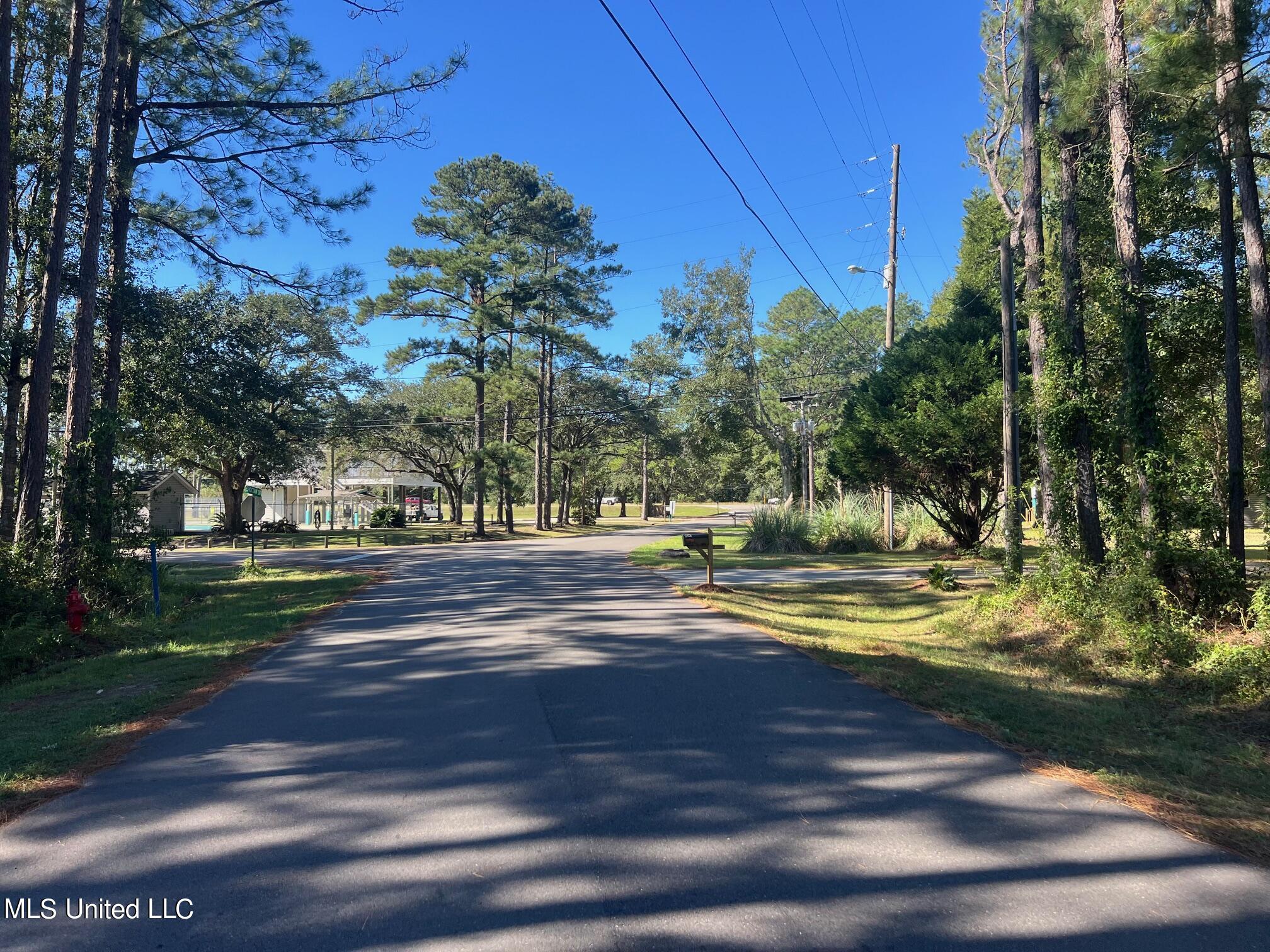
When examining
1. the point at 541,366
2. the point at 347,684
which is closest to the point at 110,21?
the point at 347,684

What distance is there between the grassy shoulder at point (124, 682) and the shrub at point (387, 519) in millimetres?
33663

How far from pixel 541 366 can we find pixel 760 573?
2920 centimetres

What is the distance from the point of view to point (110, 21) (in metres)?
13.0

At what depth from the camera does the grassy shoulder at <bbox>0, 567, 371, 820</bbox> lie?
546cm

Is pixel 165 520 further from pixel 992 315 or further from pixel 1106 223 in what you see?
pixel 1106 223

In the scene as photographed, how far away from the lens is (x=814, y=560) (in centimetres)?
2172

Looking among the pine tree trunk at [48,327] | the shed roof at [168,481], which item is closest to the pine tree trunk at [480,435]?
the shed roof at [168,481]

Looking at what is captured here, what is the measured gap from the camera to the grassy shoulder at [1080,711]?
188 inches

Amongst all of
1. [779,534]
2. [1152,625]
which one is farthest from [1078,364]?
[779,534]

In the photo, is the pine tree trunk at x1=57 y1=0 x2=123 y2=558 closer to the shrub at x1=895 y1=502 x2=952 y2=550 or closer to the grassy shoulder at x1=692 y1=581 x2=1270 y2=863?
the grassy shoulder at x1=692 y1=581 x2=1270 y2=863

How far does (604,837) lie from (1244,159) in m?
9.23

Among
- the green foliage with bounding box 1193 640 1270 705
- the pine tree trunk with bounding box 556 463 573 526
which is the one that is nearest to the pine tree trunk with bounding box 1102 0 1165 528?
the green foliage with bounding box 1193 640 1270 705

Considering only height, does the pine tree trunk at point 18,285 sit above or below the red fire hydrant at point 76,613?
above

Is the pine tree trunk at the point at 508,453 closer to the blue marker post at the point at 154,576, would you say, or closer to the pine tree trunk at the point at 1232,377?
the blue marker post at the point at 154,576
